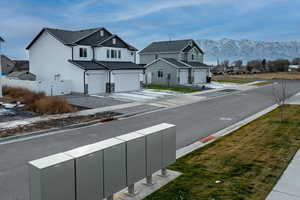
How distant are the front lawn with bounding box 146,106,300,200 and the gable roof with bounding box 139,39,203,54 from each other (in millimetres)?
35987

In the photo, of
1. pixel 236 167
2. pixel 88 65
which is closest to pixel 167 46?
pixel 88 65

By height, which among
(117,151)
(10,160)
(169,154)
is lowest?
(10,160)

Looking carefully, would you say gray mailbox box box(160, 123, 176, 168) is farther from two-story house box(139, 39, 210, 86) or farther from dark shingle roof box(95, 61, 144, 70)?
two-story house box(139, 39, 210, 86)

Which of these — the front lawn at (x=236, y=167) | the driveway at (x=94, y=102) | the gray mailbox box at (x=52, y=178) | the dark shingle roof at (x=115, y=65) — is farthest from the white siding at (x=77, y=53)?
the gray mailbox box at (x=52, y=178)

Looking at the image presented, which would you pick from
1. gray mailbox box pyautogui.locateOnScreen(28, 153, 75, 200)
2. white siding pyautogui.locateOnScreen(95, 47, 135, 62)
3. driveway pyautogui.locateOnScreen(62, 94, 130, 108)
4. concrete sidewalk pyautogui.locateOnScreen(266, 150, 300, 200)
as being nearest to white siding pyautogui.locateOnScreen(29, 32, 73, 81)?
white siding pyautogui.locateOnScreen(95, 47, 135, 62)

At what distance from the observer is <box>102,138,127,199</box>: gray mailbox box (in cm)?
501

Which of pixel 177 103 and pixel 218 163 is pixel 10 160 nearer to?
pixel 218 163

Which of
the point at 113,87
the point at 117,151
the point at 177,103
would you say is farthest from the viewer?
the point at 113,87

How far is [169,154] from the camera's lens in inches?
269

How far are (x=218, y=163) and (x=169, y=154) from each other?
1.92 metres

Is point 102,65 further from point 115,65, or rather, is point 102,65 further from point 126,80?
point 126,80

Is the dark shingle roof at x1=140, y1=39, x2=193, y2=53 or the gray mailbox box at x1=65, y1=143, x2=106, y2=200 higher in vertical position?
the dark shingle roof at x1=140, y1=39, x2=193, y2=53

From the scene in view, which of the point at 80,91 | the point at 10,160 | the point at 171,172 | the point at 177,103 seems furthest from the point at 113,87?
the point at 171,172

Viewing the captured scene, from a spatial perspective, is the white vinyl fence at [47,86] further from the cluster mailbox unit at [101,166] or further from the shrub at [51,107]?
the cluster mailbox unit at [101,166]
